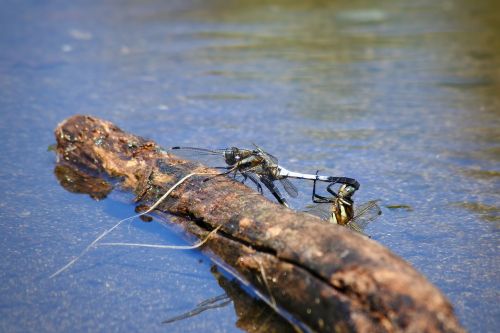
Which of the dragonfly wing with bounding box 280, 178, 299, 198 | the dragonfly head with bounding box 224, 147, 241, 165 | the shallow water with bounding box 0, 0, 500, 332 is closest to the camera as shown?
the shallow water with bounding box 0, 0, 500, 332

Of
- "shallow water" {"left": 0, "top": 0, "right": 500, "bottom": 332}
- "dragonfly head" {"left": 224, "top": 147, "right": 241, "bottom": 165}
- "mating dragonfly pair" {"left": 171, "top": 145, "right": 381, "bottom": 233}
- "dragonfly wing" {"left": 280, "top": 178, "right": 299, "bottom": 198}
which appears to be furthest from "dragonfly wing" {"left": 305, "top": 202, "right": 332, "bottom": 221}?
"dragonfly head" {"left": 224, "top": 147, "right": 241, "bottom": 165}

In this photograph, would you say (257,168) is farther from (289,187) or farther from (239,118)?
(239,118)

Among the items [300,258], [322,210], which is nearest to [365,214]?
[322,210]

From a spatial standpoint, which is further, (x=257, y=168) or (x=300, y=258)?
(x=257, y=168)

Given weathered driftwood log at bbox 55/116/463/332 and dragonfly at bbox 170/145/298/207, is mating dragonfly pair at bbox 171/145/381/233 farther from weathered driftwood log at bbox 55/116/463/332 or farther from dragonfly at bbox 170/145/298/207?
weathered driftwood log at bbox 55/116/463/332

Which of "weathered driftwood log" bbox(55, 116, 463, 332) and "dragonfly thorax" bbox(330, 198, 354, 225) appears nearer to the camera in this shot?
"weathered driftwood log" bbox(55, 116, 463, 332)

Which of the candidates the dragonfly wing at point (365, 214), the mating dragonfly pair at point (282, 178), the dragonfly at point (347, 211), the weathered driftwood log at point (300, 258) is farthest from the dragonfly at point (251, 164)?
the dragonfly wing at point (365, 214)

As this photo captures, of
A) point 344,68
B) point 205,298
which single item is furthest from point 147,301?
point 344,68
